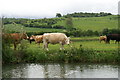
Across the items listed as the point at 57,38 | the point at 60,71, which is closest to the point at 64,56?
the point at 60,71

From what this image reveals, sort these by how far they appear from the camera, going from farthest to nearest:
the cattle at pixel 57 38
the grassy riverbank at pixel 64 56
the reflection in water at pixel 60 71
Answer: the cattle at pixel 57 38 → the grassy riverbank at pixel 64 56 → the reflection in water at pixel 60 71

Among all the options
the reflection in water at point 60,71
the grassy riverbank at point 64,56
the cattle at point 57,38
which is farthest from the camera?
the cattle at point 57,38

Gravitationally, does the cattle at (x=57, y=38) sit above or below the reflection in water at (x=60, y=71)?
above

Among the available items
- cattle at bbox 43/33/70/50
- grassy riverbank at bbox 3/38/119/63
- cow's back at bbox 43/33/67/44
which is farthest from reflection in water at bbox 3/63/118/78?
cow's back at bbox 43/33/67/44

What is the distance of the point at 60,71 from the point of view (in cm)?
2041

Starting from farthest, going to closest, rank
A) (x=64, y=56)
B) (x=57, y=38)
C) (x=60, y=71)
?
(x=57, y=38) → (x=64, y=56) → (x=60, y=71)

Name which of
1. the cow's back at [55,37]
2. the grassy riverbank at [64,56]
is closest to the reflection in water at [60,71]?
the grassy riverbank at [64,56]

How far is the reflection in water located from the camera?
18781mm

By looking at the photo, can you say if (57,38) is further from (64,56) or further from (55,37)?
(64,56)

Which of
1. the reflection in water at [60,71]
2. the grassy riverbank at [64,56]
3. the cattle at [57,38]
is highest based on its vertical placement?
the cattle at [57,38]

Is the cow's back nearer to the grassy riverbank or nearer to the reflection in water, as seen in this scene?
the grassy riverbank

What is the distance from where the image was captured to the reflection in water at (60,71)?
18781 mm

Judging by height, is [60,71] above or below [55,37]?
below

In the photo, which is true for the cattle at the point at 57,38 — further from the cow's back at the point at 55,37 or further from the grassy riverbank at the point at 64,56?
the grassy riverbank at the point at 64,56
